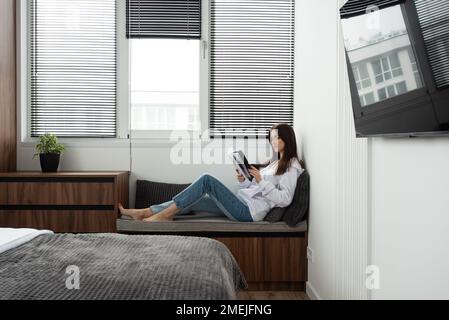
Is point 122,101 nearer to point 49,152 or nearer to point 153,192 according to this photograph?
point 49,152

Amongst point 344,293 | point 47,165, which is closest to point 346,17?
point 344,293

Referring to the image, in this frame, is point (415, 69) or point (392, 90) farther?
point (392, 90)

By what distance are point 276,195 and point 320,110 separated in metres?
0.70

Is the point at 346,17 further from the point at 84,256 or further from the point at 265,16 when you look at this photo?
the point at 265,16

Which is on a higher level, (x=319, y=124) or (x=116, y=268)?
(x=319, y=124)

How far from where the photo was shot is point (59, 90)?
4059mm

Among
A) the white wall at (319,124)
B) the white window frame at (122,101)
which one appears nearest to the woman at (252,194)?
the white wall at (319,124)

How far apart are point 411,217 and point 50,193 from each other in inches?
106

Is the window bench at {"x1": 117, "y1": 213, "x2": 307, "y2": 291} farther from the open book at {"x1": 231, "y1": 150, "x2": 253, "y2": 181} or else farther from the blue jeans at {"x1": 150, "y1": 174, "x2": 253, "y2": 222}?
the open book at {"x1": 231, "y1": 150, "x2": 253, "y2": 181}

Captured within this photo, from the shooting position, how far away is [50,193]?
3459 mm

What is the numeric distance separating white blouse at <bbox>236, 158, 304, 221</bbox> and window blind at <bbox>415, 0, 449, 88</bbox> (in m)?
1.93

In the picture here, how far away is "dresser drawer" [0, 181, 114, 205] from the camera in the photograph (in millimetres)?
3455

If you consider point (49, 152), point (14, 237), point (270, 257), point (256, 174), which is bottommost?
point (270, 257)

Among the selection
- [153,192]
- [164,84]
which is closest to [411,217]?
[153,192]
